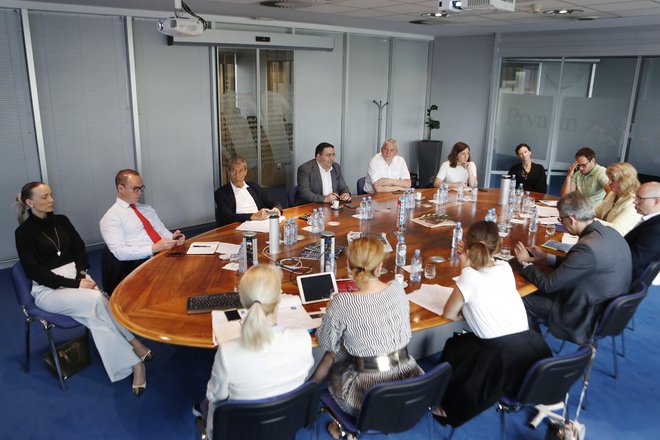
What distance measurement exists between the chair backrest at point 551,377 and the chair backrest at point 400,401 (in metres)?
0.46

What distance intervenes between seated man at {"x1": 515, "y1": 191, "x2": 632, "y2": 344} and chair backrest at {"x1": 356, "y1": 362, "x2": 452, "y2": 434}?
1.34 metres

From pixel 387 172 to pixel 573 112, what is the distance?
4.15 metres

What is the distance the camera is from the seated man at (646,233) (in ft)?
12.5

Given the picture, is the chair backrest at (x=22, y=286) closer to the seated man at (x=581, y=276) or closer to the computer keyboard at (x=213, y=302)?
the computer keyboard at (x=213, y=302)

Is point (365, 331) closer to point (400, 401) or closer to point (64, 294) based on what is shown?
point (400, 401)

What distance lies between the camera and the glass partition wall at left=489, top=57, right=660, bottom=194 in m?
7.87

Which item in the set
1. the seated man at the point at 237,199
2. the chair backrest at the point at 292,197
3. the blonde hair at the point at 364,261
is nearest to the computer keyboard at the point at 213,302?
the blonde hair at the point at 364,261

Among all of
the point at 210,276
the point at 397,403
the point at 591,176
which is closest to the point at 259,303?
the point at 397,403

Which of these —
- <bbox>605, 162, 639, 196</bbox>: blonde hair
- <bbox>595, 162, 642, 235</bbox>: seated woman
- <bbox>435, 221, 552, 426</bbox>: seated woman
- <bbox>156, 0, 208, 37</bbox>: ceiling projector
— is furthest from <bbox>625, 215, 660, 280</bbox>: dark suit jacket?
<bbox>156, 0, 208, 37</bbox>: ceiling projector

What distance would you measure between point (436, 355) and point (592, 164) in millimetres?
3240

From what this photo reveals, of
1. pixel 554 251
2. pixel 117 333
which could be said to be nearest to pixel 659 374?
pixel 554 251

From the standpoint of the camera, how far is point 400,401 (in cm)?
236

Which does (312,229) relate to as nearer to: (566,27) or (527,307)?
(527,307)

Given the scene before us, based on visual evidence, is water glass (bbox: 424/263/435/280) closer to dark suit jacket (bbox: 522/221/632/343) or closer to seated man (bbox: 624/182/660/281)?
dark suit jacket (bbox: 522/221/632/343)
